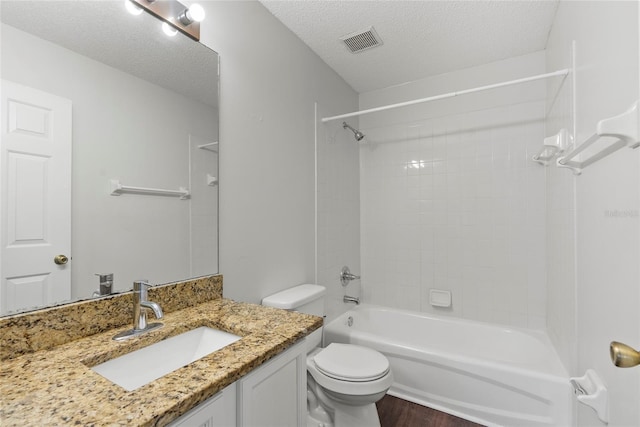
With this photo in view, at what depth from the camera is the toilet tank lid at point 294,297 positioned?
168 centimetres

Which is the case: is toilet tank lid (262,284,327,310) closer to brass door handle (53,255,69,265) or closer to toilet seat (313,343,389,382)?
toilet seat (313,343,389,382)

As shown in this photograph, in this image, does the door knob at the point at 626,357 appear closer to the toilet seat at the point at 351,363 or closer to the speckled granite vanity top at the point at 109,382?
the speckled granite vanity top at the point at 109,382

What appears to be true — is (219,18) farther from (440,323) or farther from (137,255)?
(440,323)

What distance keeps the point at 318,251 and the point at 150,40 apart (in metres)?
1.59

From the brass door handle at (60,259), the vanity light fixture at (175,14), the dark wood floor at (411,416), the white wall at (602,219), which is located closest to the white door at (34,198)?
the brass door handle at (60,259)

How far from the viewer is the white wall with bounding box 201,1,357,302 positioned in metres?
1.52

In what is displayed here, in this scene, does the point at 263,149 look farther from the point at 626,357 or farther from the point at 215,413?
the point at 626,357

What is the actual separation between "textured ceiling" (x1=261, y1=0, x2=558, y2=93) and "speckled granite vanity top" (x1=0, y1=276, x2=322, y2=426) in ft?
5.86

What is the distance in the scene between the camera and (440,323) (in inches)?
97.7

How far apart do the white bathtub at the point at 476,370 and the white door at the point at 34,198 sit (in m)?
1.72

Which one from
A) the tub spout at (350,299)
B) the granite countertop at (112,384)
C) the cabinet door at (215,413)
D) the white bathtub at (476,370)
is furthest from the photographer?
the tub spout at (350,299)

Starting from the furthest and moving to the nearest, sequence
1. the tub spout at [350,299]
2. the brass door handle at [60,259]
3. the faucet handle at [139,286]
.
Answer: the tub spout at [350,299] < the faucet handle at [139,286] < the brass door handle at [60,259]

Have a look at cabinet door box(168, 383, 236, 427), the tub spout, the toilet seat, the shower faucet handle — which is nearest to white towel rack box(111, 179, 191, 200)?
cabinet door box(168, 383, 236, 427)

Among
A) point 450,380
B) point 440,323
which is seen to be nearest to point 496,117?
point 440,323
